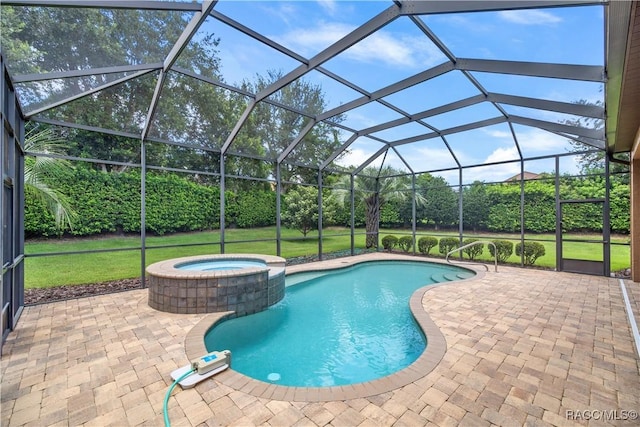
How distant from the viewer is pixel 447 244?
11.3 m

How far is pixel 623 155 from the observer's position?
7.97 metres

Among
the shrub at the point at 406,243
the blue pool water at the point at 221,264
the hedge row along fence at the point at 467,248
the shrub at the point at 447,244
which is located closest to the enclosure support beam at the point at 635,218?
the hedge row along fence at the point at 467,248

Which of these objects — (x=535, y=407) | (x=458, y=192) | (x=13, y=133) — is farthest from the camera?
(x=458, y=192)

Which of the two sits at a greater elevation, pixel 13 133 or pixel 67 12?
pixel 67 12

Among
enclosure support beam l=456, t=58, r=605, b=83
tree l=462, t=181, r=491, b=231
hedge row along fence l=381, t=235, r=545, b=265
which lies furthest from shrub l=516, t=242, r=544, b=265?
enclosure support beam l=456, t=58, r=605, b=83

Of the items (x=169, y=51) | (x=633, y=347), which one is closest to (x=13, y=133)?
(x=169, y=51)

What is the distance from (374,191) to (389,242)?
2.50m

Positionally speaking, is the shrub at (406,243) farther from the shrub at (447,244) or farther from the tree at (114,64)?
the tree at (114,64)

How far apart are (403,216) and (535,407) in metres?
10.8

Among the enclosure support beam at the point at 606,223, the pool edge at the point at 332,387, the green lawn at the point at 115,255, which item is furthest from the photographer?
the enclosure support beam at the point at 606,223

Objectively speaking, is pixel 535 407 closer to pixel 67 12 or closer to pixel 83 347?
pixel 83 347

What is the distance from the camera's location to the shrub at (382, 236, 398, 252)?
12.9 m

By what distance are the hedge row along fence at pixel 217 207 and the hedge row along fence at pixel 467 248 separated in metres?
0.78

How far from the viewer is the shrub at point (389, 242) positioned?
42.4 feet
